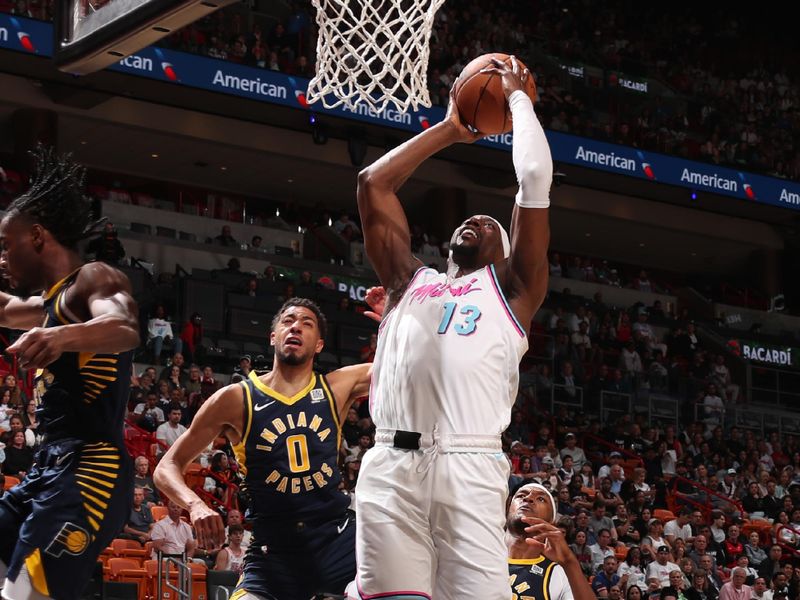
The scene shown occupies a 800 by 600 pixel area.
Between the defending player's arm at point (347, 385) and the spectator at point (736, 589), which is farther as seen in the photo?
the spectator at point (736, 589)

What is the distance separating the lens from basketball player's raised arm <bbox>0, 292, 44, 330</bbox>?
14.7 feet

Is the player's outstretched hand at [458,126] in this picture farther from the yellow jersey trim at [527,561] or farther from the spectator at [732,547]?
the spectator at [732,547]

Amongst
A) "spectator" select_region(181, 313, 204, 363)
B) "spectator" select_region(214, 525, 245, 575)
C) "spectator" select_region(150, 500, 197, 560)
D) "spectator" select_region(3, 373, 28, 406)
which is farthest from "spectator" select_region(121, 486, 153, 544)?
"spectator" select_region(181, 313, 204, 363)

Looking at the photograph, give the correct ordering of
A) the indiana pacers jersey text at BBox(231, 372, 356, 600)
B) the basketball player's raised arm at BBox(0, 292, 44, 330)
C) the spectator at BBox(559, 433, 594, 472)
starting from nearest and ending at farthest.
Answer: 1. the basketball player's raised arm at BBox(0, 292, 44, 330)
2. the indiana pacers jersey text at BBox(231, 372, 356, 600)
3. the spectator at BBox(559, 433, 594, 472)

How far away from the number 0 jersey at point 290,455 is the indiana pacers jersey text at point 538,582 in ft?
3.59

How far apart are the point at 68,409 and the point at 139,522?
262 inches

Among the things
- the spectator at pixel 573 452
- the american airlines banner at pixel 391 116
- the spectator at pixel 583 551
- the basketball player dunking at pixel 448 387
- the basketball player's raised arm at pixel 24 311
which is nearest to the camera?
the basketball player dunking at pixel 448 387

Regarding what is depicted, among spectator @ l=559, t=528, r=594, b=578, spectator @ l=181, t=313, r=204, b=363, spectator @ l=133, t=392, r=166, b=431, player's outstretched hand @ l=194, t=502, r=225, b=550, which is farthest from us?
spectator @ l=181, t=313, r=204, b=363

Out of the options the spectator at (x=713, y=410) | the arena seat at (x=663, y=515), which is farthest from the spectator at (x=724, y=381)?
the arena seat at (x=663, y=515)

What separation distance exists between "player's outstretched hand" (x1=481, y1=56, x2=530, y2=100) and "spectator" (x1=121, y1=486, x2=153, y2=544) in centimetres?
673

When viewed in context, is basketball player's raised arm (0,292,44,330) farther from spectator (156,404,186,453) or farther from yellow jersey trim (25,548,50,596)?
spectator (156,404,186,453)

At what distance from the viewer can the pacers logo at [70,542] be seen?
3.92 m

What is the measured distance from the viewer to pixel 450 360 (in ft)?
13.7

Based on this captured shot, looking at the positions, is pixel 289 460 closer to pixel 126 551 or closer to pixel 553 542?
pixel 553 542
